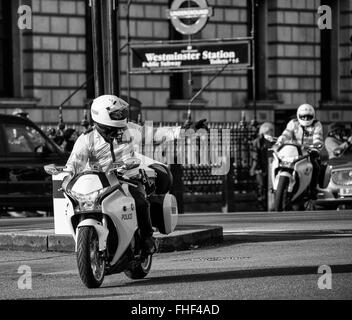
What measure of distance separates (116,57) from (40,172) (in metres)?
5.68

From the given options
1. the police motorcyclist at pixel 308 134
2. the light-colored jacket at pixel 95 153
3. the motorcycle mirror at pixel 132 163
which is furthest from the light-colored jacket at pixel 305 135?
the motorcycle mirror at pixel 132 163

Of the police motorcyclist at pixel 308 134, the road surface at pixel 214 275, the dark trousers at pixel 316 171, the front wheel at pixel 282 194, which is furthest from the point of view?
the dark trousers at pixel 316 171

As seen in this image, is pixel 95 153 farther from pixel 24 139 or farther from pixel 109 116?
pixel 24 139

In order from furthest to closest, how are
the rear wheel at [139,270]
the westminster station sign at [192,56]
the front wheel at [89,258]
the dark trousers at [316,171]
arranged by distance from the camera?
the westminster station sign at [192,56] < the dark trousers at [316,171] < the rear wheel at [139,270] < the front wheel at [89,258]

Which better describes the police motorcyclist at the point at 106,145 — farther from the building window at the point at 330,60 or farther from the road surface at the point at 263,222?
the building window at the point at 330,60

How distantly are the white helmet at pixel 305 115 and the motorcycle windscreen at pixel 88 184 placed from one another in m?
9.46

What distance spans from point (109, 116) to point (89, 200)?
79cm

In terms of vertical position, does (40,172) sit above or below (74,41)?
below

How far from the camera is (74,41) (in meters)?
30.4

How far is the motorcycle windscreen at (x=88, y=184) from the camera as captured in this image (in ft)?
33.8

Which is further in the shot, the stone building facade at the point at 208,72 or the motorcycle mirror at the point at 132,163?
the stone building facade at the point at 208,72

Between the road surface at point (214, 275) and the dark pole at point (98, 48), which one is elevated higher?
the dark pole at point (98, 48)
